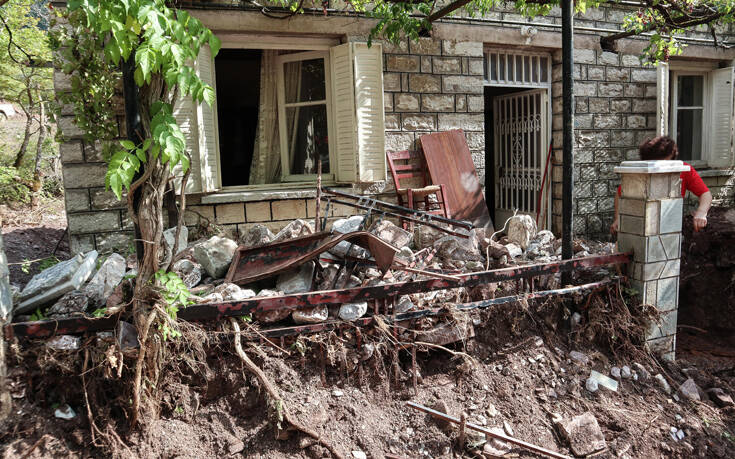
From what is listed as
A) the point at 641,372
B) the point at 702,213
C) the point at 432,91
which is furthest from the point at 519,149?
the point at 641,372

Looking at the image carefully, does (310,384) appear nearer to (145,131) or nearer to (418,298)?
(418,298)

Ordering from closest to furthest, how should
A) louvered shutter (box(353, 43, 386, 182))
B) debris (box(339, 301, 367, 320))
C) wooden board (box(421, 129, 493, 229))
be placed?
1. debris (box(339, 301, 367, 320))
2. louvered shutter (box(353, 43, 386, 182))
3. wooden board (box(421, 129, 493, 229))

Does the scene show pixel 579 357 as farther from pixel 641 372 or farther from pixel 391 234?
pixel 391 234

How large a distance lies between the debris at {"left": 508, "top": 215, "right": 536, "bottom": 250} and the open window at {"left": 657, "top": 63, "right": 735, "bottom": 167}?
12.7 ft

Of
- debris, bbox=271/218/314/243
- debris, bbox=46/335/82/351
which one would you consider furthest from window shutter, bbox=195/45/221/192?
debris, bbox=46/335/82/351

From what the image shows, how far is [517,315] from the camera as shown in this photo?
3541mm

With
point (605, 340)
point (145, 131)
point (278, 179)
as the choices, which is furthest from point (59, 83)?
point (605, 340)

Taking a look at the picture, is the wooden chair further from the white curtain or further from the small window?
the small window

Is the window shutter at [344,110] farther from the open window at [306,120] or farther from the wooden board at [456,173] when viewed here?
the wooden board at [456,173]

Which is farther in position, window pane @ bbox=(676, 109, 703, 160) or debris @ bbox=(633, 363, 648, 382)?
window pane @ bbox=(676, 109, 703, 160)

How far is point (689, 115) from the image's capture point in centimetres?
767

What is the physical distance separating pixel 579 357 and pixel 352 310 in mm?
1717

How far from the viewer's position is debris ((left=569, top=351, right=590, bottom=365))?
3553 mm

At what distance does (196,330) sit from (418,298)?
1.48m
